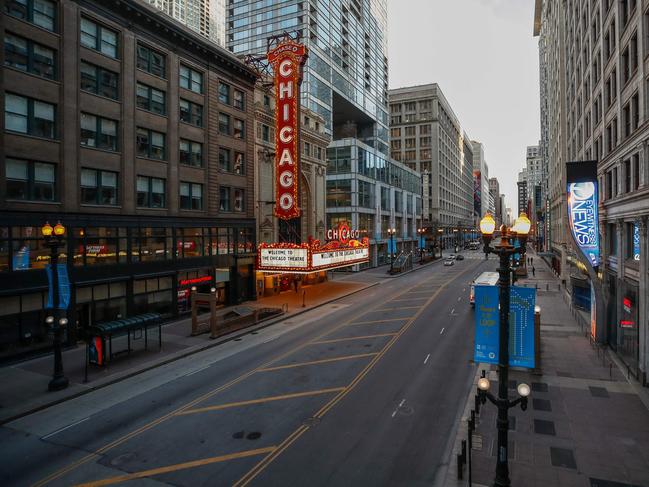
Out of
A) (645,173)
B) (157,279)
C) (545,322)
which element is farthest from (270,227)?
(645,173)

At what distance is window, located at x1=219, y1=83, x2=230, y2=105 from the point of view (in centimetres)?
3547

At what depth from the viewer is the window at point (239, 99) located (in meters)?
37.1

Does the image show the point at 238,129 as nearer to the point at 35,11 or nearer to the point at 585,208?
the point at 35,11

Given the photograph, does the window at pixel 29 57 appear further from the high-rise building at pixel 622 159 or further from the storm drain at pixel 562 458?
the high-rise building at pixel 622 159

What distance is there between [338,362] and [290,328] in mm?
8770

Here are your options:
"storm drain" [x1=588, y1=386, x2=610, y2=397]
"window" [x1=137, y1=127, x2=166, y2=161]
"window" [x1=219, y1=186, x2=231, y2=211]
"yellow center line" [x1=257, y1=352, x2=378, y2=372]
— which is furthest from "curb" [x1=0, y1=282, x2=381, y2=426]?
"storm drain" [x1=588, y1=386, x2=610, y2=397]

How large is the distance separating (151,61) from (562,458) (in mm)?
32341

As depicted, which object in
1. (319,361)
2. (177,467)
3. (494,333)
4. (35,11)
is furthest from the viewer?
(35,11)

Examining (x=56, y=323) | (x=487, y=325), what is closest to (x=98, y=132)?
(x=56, y=323)

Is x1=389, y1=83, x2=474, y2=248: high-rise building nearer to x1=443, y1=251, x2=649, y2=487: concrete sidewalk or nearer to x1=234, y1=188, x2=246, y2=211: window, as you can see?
x1=234, y1=188, x2=246, y2=211: window

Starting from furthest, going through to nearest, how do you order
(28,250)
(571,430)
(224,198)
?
1. (224,198)
2. (28,250)
3. (571,430)

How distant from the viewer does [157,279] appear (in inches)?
1163

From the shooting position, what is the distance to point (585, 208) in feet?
70.1

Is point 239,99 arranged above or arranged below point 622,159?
above
